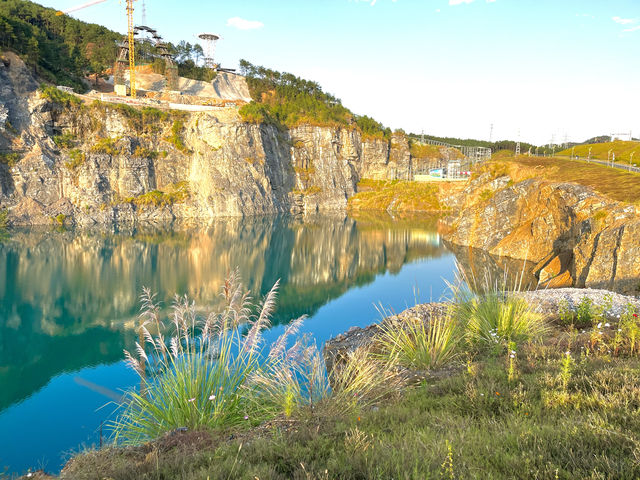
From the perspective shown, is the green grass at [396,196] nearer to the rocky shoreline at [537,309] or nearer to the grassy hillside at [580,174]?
the grassy hillside at [580,174]

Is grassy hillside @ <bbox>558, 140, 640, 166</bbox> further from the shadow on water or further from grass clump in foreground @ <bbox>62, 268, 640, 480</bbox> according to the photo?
grass clump in foreground @ <bbox>62, 268, 640, 480</bbox>

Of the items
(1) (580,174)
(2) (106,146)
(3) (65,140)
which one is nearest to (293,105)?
(2) (106,146)

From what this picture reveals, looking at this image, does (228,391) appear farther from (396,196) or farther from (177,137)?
(396,196)

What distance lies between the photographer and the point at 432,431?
4.36 metres

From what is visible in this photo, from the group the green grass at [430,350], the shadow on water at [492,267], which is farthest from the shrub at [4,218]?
the green grass at [430,350]

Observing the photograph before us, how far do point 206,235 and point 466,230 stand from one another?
28.1 meters

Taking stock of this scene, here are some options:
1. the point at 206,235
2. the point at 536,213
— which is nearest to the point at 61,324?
the point at 206,235

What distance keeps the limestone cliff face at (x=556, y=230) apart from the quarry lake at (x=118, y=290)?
4.80 meters

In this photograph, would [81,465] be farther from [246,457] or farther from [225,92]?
[225,92]

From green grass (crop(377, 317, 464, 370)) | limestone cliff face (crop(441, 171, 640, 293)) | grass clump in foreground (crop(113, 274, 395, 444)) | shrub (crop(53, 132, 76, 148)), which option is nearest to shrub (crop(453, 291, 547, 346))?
green grass (crop(377, 317, 464, 370))

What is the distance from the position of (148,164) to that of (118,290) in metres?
47.4

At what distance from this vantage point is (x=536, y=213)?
105 feet

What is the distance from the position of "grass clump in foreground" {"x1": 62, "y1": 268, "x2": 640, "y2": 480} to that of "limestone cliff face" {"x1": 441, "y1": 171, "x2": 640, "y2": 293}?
14.8 m

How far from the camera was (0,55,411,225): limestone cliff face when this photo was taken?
5525 cm
